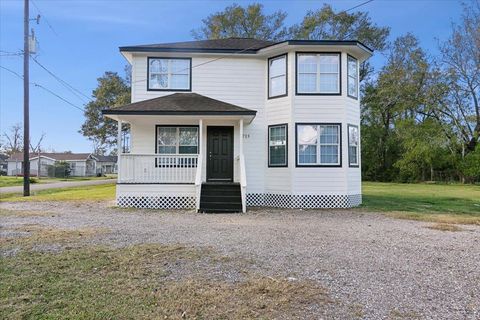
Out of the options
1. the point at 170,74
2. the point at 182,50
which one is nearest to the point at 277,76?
the point at 182,50

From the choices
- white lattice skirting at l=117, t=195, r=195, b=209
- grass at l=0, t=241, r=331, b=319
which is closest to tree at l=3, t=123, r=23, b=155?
white lattice skirting at l=117, t=195, r=195, b=209

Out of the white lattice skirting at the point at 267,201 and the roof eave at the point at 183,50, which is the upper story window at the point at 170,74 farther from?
the white lattice skirting at the point at 267,201

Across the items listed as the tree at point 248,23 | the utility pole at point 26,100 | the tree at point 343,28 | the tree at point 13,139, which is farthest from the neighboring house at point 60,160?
the tree at point 343,28

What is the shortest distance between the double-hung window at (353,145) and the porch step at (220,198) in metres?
4.46

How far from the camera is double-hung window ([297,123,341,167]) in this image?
531 inches

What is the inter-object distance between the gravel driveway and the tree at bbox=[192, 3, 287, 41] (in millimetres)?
26417

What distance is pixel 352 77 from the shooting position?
14.2 metres

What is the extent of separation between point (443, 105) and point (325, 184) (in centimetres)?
2386

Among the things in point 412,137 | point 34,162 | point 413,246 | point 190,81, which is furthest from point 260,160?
point 34,162

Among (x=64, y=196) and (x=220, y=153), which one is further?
(x=64, y=196)

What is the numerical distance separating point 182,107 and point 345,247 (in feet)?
26.0

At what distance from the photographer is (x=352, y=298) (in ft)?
13.5

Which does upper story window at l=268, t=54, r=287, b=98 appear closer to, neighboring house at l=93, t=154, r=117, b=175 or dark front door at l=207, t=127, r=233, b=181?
dark front door at l=207, t=127, r=233, b=181

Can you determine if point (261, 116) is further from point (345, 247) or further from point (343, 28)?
point (343, 28)
